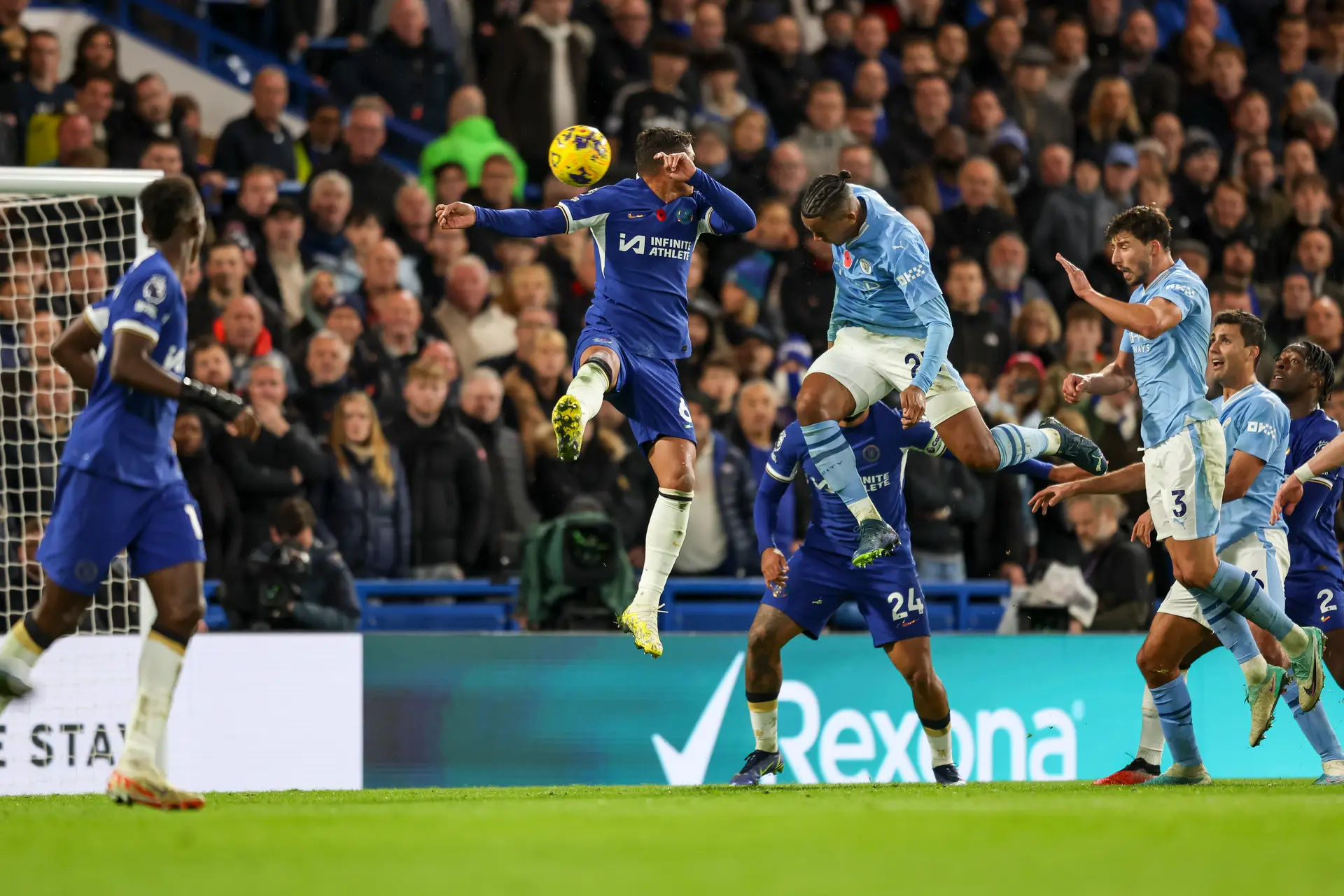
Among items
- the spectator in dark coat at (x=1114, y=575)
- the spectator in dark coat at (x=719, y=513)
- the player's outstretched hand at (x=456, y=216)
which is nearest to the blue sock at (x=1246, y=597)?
the spectator in dark coat at (x=1114, y=575)

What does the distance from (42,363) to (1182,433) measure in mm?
6775

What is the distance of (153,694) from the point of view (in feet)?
24.3

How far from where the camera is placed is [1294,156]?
17578mm

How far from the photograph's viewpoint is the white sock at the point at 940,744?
400 inches

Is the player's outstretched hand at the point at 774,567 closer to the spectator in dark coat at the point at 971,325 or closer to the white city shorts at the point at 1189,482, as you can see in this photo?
the white city shorts at the point at 1189,482

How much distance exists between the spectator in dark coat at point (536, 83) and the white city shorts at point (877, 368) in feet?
21.6

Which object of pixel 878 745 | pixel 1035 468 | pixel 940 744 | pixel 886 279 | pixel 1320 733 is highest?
pixel 886 279

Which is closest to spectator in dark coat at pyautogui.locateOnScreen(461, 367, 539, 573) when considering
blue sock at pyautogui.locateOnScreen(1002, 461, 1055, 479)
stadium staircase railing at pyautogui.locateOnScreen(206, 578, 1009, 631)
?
stadium staircase railing at pyautogui.locateOnScreen(206, 578, 1009, 631)

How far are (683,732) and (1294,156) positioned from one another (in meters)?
9.39

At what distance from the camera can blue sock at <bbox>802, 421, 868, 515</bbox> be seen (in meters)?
9.47

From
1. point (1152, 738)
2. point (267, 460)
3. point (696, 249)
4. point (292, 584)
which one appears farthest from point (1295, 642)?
point (696, 249)

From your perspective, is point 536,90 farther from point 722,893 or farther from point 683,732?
point 722,893

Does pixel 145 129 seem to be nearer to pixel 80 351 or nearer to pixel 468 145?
pixel 468 145

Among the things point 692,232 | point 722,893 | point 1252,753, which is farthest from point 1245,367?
point 722,893
